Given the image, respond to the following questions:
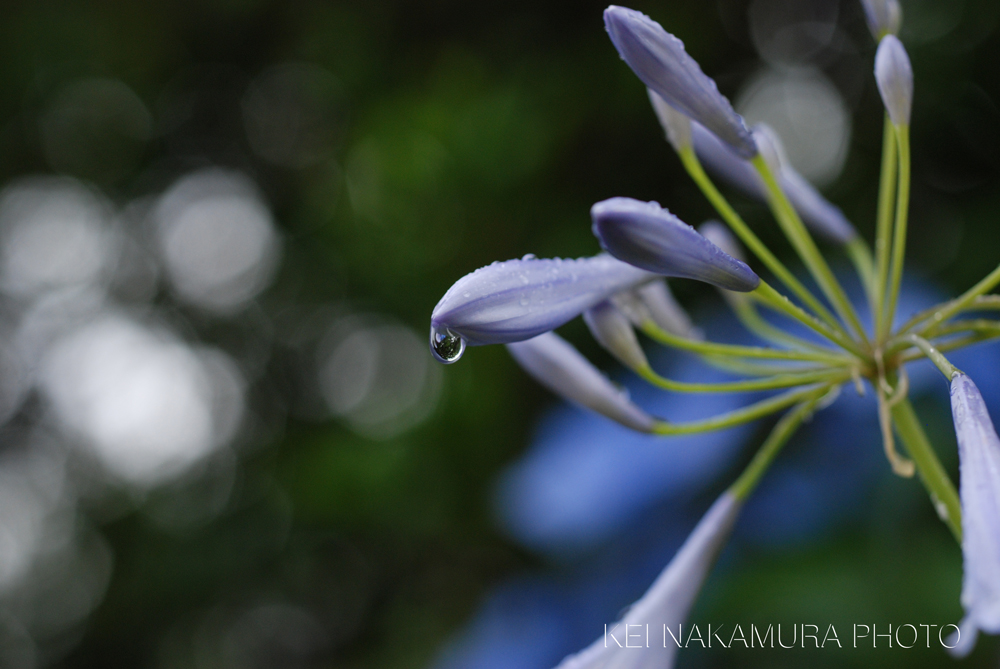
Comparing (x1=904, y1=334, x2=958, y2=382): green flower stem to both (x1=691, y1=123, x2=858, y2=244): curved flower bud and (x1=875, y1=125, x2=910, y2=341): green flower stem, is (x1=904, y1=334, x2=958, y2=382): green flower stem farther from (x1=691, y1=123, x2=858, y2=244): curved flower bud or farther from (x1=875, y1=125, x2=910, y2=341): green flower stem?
(x1=691, y1=123, x2=858, y2=244): curved flower bud

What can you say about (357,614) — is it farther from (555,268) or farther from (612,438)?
(555,268)

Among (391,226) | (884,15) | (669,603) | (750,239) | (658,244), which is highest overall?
(391,226)

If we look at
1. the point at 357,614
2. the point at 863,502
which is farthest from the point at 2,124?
the point at 863,502

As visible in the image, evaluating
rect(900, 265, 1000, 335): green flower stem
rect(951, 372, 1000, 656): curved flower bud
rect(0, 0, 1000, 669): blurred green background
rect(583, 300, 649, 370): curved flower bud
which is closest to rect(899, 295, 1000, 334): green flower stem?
rect(900, 265, 1000, 335): green flower stem

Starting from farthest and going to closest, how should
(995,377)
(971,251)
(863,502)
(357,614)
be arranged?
(357,614) < (971,251) < (863,502) < (995,377)

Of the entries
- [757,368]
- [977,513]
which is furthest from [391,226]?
[977,513]

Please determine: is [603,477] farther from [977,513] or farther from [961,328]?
[977,513]
